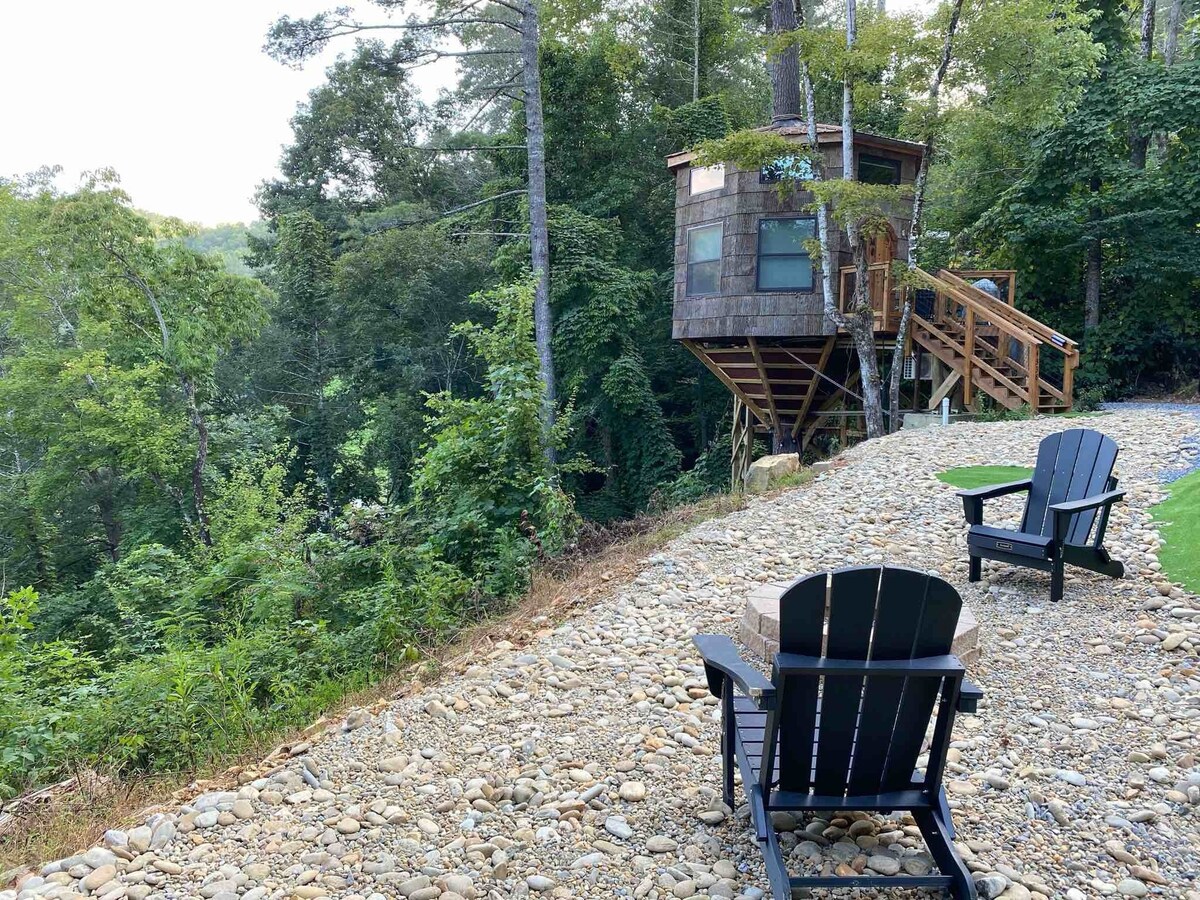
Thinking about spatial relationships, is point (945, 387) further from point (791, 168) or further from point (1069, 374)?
point (791, 168)

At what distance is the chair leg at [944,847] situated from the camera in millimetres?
2307

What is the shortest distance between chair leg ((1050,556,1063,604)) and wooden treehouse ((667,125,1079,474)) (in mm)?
7391

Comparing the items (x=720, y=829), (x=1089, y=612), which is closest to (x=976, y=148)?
(x=1089, y=612)

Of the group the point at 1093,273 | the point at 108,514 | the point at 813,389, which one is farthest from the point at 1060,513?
the point at 108,514

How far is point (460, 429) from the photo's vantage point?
7.68 meters

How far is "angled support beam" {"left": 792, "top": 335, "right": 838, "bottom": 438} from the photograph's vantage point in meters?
13.6

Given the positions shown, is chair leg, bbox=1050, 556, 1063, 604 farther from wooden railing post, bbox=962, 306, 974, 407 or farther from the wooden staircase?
wooden railing post, bbox=962, 306, 974, 407

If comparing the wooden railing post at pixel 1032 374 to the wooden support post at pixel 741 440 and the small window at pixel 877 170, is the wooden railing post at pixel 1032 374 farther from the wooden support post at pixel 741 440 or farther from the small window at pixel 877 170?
the wooden support post at pixel 741 440

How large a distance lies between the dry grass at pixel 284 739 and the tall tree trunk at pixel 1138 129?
14.0 metres

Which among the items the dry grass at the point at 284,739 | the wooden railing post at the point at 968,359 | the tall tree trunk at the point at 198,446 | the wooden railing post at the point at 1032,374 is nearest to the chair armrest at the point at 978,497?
the dry grass at the point at 284,739

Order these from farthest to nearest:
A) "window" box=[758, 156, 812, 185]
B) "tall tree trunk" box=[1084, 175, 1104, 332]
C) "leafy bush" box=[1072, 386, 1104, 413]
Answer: "tall tree trunk" box=[1084, 175, 1104, 332] < "leafy bush" box=[1072, 386, 1104, 413] < "window" box=[758, 156, 812, 185]

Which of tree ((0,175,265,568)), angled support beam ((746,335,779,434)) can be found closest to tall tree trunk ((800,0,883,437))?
angled support beam ((746,335,779,434))

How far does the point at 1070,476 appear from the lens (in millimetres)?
5078

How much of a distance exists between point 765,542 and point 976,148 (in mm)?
12830
